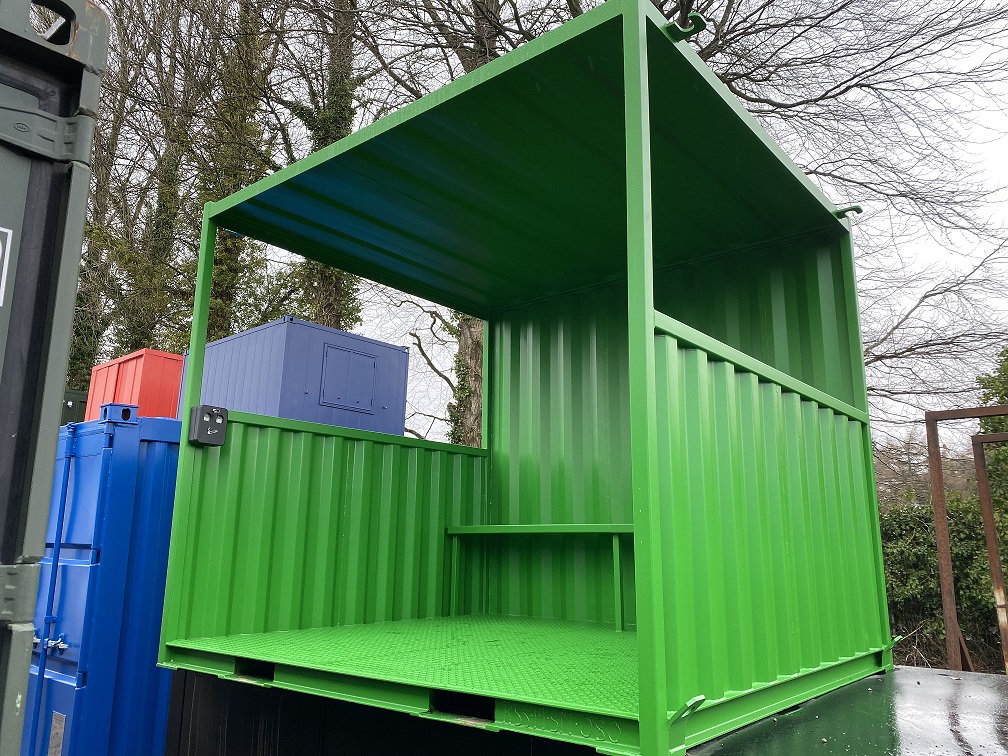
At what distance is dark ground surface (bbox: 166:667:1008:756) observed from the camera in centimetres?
262

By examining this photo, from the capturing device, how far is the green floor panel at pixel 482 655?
249 cm

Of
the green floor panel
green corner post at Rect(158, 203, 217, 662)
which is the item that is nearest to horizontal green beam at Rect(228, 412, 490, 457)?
green corner post at Rect(158, 203, 217, 662)

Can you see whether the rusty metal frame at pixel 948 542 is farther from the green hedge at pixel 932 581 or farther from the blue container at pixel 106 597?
the blue container at pixel 106 597

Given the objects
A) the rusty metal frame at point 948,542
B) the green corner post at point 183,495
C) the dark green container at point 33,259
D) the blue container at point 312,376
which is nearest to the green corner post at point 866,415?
the rusty metal frame at point 948,542

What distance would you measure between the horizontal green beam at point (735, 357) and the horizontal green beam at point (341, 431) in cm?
241

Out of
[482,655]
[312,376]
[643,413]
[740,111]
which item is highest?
[740,111]

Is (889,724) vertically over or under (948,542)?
under

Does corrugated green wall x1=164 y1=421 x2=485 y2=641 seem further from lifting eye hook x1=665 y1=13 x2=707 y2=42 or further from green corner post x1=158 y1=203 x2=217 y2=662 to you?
lifting eye hook x1=665 y1=13 x2=707 y2=42

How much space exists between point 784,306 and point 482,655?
2.92 m

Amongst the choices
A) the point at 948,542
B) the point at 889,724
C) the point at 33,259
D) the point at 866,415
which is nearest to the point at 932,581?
the point at 948,542

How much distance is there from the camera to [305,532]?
14.5ft

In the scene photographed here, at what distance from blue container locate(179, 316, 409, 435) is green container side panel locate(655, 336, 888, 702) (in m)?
3.66

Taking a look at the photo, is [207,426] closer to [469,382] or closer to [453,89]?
[453,89]

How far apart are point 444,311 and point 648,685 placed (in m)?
13.9
